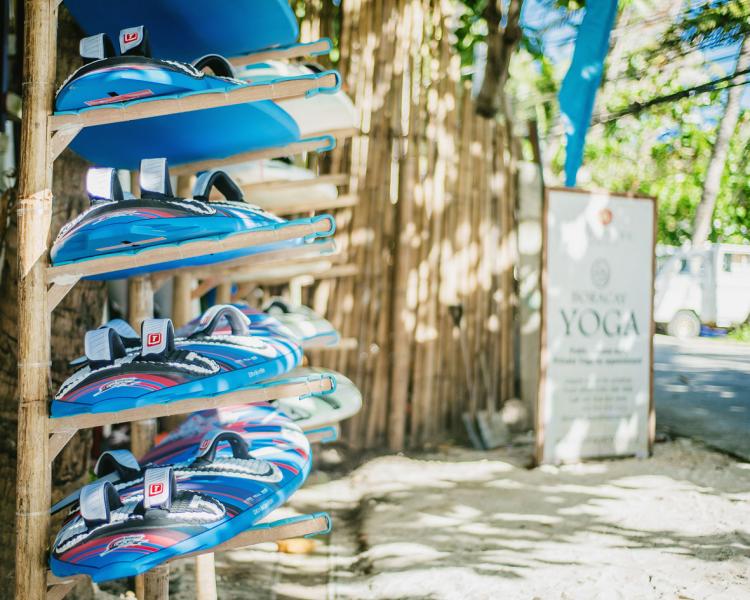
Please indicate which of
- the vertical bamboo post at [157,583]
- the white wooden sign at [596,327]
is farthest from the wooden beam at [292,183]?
the vertical bamboo post at [157,583]

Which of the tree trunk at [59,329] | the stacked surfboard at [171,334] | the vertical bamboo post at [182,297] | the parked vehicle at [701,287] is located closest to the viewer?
the stacked surfboard at [171,334]

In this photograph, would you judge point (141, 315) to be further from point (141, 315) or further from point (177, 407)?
point (177, 407)

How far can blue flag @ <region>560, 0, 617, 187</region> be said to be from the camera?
3.93m

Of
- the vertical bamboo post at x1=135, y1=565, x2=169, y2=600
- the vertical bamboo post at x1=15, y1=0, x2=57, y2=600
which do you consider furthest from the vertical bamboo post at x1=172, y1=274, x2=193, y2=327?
the vertical bamboo post at x1=135, y1=565, x2=169, y2=600

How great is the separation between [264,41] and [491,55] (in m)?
2.94

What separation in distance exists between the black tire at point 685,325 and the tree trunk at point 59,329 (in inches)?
114

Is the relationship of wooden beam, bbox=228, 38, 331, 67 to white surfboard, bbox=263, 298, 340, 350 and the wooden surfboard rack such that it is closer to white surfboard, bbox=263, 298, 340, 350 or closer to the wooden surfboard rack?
the wooden surfboard rack

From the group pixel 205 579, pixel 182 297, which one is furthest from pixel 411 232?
pixel 205 579

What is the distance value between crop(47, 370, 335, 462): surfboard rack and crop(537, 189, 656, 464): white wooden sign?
217 centimetres

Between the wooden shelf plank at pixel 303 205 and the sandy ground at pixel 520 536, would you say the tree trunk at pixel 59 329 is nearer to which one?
the sandy ground at pixel 520 536

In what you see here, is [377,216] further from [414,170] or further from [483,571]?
[483,571]

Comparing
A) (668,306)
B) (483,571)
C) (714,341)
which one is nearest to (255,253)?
(483,571)

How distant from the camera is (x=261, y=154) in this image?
7.39 ft

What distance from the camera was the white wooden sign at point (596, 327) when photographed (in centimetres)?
370
